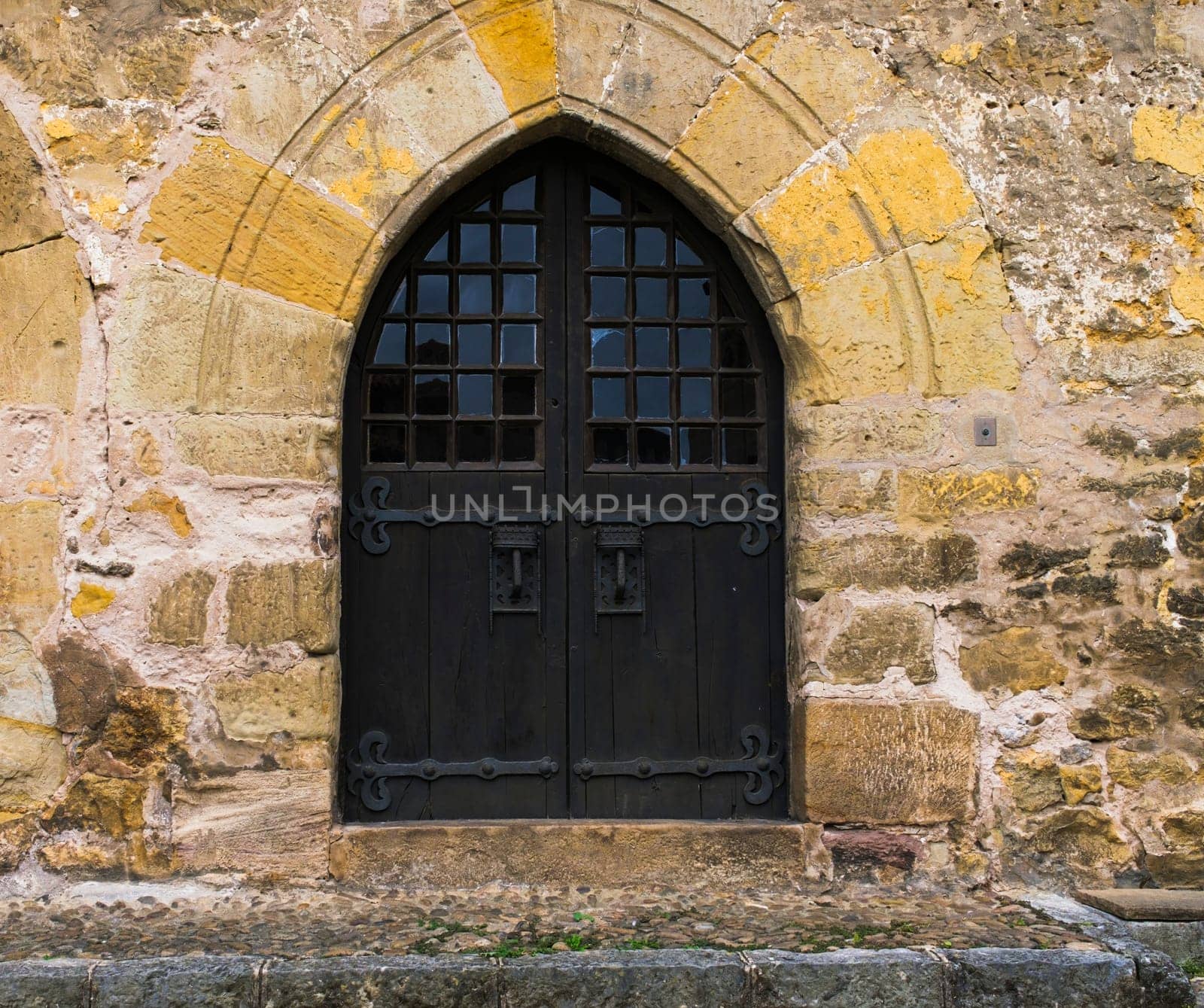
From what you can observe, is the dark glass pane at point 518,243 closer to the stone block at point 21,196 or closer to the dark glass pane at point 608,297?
the dark glass pane at point 608,297

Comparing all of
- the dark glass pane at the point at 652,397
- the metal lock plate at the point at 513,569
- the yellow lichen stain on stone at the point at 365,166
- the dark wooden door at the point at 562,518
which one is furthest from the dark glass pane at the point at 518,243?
the metal lock plate at the point at 513,569

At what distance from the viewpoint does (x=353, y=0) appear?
11.1 ft

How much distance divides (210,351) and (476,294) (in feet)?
2.75

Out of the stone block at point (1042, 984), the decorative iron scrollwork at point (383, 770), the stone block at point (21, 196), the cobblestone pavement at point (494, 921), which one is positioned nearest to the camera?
the stone block at point (1042, 984)

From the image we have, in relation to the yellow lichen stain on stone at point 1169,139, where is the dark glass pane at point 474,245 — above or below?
below

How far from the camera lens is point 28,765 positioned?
3.23m

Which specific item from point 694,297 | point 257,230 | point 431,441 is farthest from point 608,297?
point 257,230

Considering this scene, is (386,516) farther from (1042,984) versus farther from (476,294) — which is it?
(1042,984)

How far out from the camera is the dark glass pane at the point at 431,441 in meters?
3.64

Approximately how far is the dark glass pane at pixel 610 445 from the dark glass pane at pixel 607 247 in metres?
0.53

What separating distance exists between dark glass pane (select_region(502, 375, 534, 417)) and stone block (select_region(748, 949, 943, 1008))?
5.68 ft

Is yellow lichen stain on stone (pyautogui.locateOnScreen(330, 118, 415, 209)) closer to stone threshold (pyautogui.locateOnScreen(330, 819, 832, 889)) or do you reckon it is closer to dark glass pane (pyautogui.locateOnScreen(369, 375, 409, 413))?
dark glass pane (pyautogui.locateOnScreen(369, 375, 409, 413))

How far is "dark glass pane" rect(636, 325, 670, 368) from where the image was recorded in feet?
12.1

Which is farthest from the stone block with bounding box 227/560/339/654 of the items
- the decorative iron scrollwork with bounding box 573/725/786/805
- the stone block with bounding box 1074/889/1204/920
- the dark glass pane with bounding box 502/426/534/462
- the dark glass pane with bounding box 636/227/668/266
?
the stone block with bounding box 1074/889/1204/920
